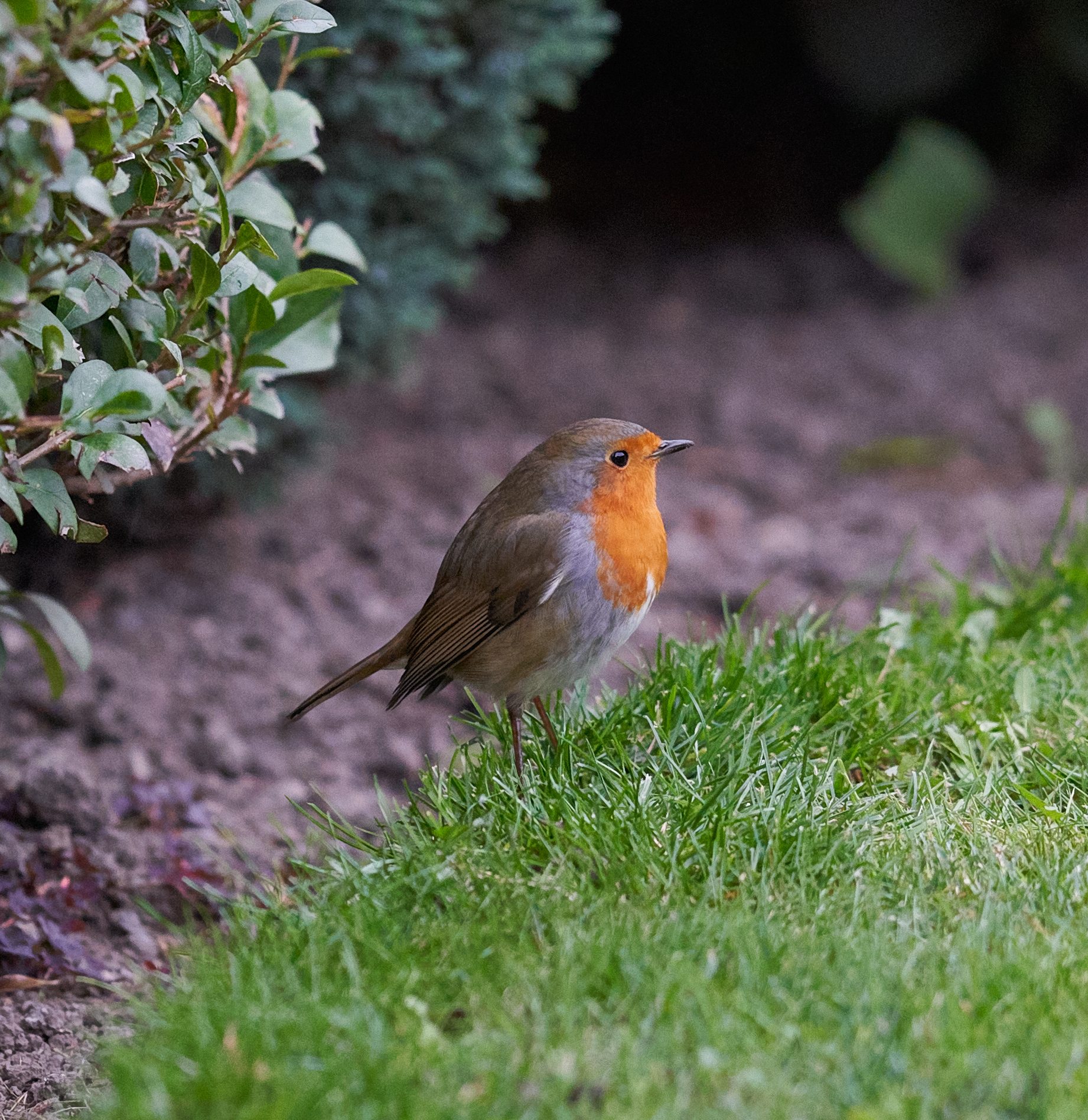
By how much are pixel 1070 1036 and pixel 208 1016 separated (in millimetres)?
1335

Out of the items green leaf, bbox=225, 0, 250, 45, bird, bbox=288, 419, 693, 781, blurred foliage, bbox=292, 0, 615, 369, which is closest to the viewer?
green leaf, bbox=225, 0, 250, 45

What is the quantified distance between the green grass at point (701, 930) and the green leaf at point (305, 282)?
111 cm

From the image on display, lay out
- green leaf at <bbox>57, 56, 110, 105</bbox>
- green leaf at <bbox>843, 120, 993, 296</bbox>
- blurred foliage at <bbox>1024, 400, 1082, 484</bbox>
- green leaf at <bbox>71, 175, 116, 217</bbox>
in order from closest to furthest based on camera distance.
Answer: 1. green leaf at <bbox>57, 56, 110, 105</bbox>
2. green leaf at <bbox>71, 175, 116, 217</bbox>
3. blurred foliage at <bbox>1024, 400, 1082, 484</bbox>
4. green leaf at <bbox>843, 120, 993, 296</bbox>

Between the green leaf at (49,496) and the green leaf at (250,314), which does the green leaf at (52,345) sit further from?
the green leaf at (250,314)

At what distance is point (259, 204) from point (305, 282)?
0.66 feet

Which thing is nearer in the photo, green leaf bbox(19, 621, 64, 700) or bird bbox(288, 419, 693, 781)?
green leaf bbox(19, 621, 64, 700)

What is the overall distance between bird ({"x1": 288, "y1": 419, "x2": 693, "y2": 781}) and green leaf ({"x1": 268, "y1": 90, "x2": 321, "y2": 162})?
3.02ft

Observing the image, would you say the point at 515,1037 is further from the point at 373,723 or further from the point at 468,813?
the point at 373,723

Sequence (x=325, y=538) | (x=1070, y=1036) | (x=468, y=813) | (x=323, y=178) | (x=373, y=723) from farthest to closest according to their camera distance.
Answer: (x=325, y=538)
(x=323, y=178)
(x=373, y=723)
(x=468, y=813)
(x=1070, y=1036)

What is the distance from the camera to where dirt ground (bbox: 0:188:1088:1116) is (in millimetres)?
3570

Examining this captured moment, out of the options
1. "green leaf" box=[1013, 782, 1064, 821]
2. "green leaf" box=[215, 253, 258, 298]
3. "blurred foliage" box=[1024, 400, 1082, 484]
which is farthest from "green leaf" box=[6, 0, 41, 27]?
"blurred foliage" box=[1024, 400, 1082, 484]

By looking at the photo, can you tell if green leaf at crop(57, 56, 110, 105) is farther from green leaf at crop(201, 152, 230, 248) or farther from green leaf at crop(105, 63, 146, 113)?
green leaf at crop(201, 152, 230, 248)

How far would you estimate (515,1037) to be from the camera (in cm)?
206

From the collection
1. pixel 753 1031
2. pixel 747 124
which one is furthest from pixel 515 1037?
pixel 747 124
